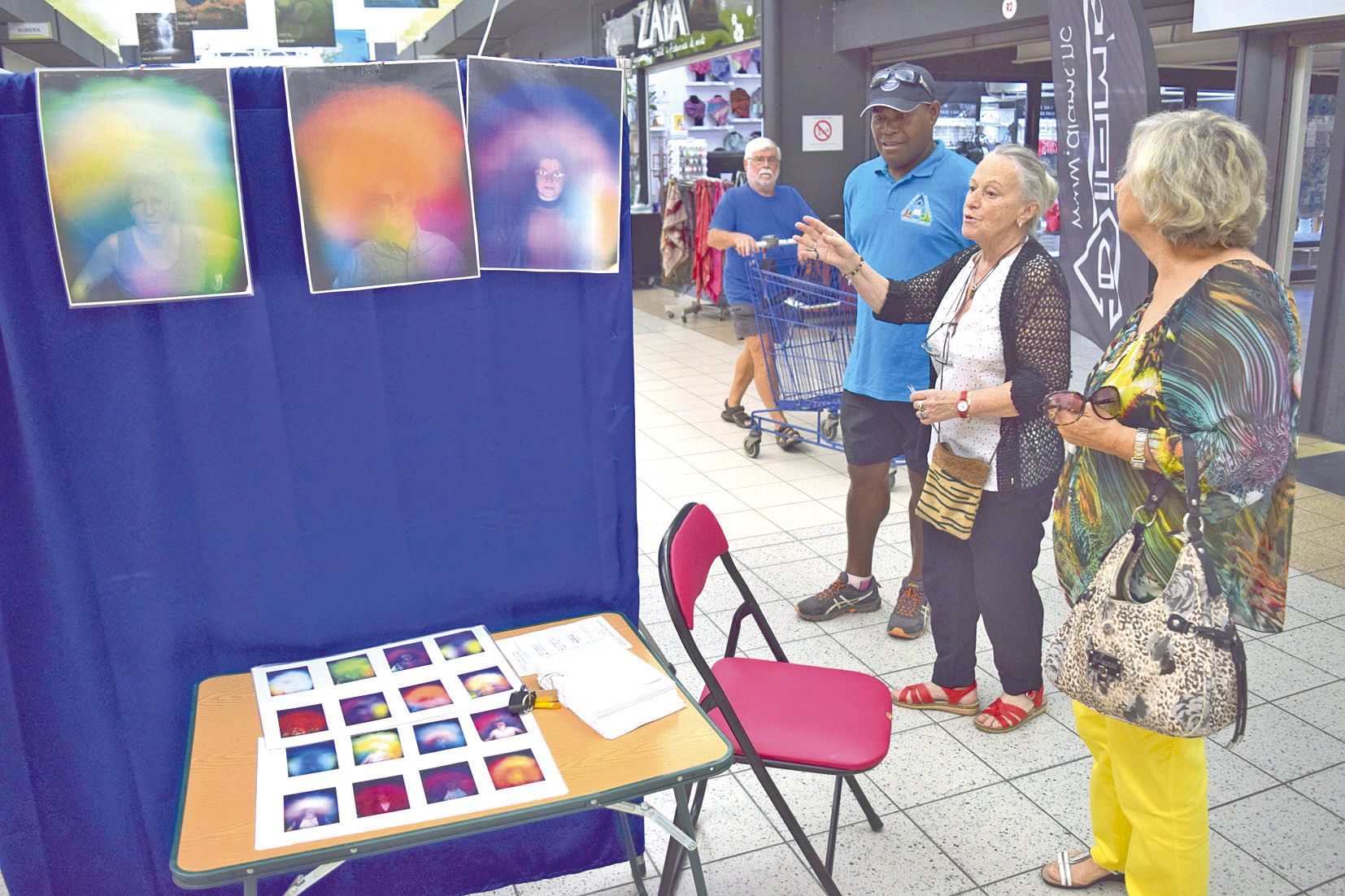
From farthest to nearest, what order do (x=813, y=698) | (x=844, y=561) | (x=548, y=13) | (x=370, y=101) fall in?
(x=548, y=13)
(x=844, y=561)
(x=813, y=698)
(x=370, y=101)

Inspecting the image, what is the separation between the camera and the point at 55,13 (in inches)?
491

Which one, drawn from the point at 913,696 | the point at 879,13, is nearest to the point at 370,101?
the point at 913,696

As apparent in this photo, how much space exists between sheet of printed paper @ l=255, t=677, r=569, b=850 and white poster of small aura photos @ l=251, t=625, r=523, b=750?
0.02 meters

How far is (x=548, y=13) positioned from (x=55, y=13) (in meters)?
6.13

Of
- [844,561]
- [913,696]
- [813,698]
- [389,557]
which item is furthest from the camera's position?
[844,561]

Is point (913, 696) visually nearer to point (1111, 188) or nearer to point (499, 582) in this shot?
point (499, 582)

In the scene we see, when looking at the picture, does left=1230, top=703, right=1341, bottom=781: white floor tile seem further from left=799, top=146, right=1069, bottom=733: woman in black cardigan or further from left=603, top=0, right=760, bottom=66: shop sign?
left=603, top=0, right=760, bottom=66: shop sign

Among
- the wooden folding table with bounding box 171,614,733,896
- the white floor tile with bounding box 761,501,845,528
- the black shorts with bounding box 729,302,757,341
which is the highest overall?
the black shorts with bounding box 729,302,757,341

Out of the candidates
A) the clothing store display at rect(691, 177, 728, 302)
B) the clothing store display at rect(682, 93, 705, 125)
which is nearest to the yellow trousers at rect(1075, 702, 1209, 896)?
the clothing store display at rect(691, 177, 728, 302)

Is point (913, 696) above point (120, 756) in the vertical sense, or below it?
below

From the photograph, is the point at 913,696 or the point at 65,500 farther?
the point at 913,696

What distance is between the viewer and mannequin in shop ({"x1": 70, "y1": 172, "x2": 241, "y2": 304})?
66.1 inches

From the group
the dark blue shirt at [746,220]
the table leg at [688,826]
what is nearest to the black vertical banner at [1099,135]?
the table leg at [688,826]

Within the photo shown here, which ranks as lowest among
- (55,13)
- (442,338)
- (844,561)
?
(844,561)
